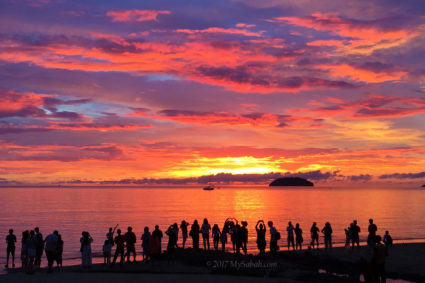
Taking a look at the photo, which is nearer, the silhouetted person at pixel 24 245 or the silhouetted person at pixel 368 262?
the silhouetted person at pixel 368 262

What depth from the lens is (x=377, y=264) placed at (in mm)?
15930

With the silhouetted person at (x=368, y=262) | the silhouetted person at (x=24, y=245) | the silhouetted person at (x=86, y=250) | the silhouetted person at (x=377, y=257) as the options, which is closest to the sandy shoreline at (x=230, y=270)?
the silhouetted person at (x=86, y=250)

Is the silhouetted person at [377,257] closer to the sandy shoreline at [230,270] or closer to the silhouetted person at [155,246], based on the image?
the sandy shoreline at [230,270]

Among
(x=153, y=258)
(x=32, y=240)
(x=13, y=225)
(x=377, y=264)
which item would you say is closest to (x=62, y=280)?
(x=32, y=240)

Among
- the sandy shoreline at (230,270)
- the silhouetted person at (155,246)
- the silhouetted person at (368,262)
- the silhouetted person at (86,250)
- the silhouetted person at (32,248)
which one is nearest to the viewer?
the silhouetted person at (368,262)

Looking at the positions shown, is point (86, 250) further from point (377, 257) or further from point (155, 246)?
point (377, 257)

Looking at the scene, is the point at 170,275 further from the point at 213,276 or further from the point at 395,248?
the point at 395,248

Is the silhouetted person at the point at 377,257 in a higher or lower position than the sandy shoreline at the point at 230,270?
higher

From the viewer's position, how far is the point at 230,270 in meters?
21.9

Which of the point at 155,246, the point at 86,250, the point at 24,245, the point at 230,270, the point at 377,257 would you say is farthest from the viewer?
the point at 24,245

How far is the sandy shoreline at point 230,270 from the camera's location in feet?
64.4

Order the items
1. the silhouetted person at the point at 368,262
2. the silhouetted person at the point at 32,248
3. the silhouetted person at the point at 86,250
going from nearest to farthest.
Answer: the silhouetted person at the point at 368,262 → the silhouetted person at the point at 32,248 → the silhouetted person at the point at 86,250

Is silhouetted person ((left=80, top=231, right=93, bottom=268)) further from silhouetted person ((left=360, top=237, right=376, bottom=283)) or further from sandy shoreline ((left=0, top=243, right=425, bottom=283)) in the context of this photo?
silhouetted person ((left=360, top=237, right=376, bottom=283))

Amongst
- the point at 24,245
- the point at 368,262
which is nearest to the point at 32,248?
the point at 24,245
